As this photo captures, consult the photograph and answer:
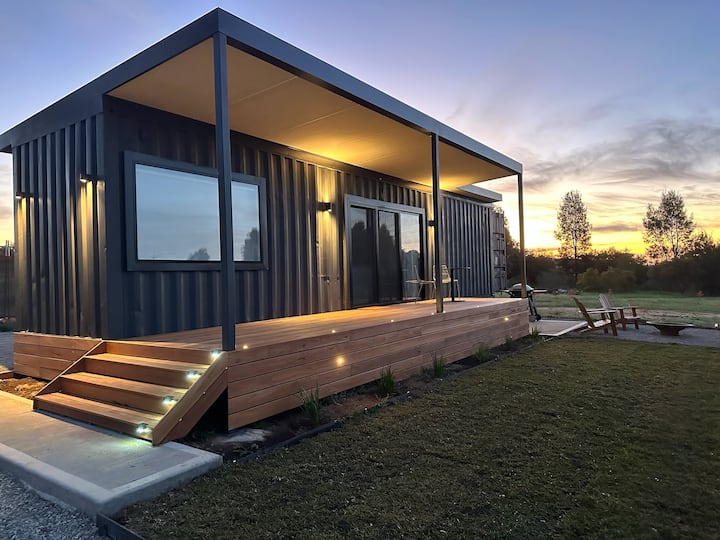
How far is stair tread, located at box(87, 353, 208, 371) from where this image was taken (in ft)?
10.5

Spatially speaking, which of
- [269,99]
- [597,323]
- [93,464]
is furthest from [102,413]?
[597,323]

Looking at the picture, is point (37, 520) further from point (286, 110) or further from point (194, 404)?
point (286, 110)

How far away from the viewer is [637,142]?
14.4 meters

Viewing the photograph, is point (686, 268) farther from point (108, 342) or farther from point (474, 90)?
point (108, 342)

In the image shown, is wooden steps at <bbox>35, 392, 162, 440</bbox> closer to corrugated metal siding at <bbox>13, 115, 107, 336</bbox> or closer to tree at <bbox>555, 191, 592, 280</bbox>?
corrugated metal siding at <bbox>13, 115, 107, 336</bbox>

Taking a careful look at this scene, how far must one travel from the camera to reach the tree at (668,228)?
2050cm

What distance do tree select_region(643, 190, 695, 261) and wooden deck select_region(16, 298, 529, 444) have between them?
2062 centimetres

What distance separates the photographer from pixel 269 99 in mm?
4359

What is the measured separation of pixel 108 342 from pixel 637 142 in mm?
15930

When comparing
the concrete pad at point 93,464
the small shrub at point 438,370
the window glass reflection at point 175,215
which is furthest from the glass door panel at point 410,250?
the concrete pad at point 93,464

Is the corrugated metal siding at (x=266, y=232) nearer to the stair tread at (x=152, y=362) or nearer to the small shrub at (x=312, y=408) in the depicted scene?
the stair tread at (x=152, y=362)

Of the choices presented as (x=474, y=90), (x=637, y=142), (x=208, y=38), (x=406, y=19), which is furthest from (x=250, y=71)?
(x=637, y=142)

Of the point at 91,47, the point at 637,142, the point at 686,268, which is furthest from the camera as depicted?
the point at 686,268

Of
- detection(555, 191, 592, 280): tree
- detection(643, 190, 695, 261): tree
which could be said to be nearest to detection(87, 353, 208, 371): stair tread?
detection(643, 190, 695, 261): tree
